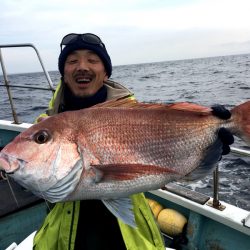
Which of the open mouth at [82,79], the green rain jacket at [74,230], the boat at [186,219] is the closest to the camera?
the green rain jacket at [74,230]

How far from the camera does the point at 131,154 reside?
73.0 inches

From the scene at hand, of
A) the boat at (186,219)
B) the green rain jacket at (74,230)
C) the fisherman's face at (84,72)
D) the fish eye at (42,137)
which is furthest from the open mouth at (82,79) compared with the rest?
the boat at (186,219)

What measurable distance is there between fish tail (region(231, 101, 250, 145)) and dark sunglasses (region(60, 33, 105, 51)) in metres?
1.16

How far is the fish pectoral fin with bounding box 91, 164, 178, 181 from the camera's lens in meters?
1.75

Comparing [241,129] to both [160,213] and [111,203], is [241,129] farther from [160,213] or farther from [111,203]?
[160,213]

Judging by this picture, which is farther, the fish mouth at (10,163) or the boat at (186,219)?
the boat at (186,219)

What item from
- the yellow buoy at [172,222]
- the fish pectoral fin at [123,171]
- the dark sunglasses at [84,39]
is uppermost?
the dark sunglasses at [84,39]

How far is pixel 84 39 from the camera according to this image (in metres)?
2.56

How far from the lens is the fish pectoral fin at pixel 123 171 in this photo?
175 centimetres

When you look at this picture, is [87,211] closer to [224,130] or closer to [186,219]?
[224,130]

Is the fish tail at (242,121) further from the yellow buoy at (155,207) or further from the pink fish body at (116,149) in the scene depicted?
the yellow buoy at (155,207)

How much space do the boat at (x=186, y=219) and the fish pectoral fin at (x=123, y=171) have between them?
1.61m

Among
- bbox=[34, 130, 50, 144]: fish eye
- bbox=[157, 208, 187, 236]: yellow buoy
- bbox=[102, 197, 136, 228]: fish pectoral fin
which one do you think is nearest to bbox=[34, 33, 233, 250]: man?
bbox=[102, 197, 136, 228]: fish pectoral fin

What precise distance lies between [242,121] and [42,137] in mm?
1213
